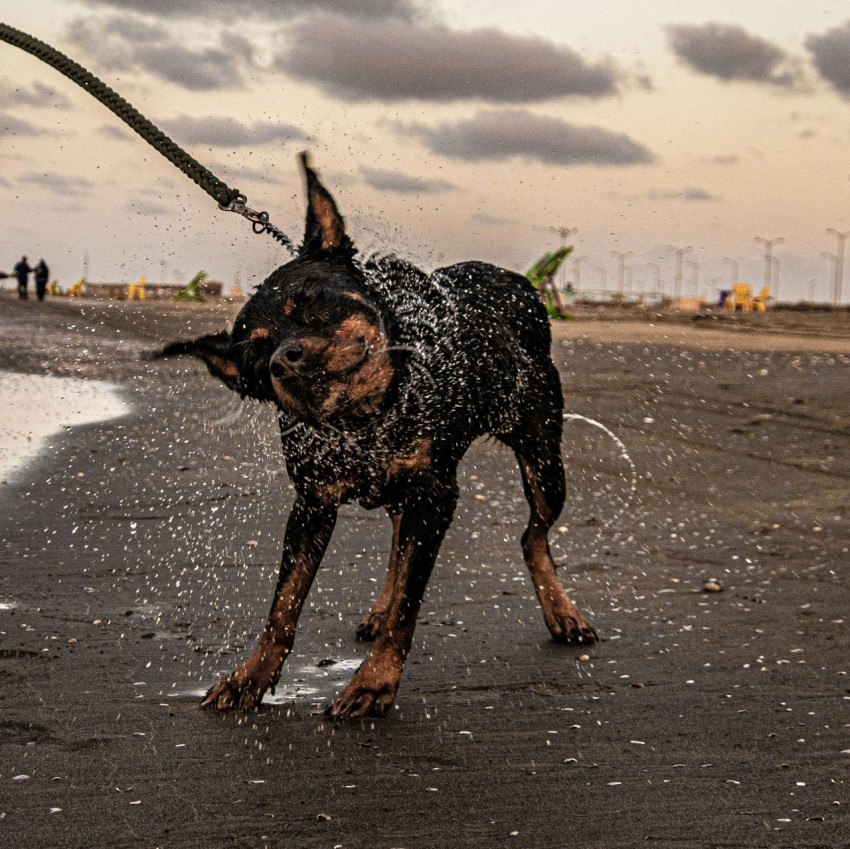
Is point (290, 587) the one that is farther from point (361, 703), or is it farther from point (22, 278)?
point (22, 278)

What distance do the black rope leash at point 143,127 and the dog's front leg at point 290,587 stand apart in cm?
103

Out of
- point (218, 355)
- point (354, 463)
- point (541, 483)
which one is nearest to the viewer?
point (218, 355)

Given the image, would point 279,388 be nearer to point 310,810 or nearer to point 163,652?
point 310,810

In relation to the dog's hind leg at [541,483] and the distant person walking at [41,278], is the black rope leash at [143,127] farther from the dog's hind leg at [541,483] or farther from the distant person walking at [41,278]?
the distant person walking at [41,278]

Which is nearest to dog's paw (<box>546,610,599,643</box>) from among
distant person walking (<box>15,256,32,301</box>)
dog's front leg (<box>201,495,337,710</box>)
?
dog's front leg (<box>201,495,337,710</box>)

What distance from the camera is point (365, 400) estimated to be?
432cm

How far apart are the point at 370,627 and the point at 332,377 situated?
1.77 metres

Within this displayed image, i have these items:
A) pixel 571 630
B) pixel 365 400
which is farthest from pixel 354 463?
pixel 571 630

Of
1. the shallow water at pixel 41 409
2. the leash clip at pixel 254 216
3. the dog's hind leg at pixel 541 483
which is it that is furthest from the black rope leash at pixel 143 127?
the shallow water at pixel 41 409

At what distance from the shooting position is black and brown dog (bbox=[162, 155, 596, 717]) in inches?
164

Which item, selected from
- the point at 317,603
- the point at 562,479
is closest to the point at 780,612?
the point at 562,479

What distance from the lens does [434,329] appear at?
4953 millimetres

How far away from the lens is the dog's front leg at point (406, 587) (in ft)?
15.2

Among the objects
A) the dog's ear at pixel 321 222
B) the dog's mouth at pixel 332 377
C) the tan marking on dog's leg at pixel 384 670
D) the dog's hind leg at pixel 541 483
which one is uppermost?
the dog's ear at pixel 321 222
